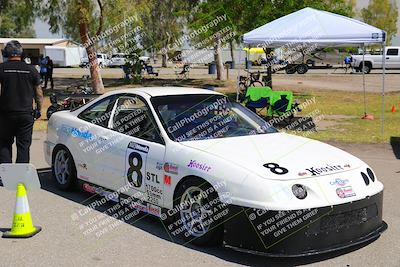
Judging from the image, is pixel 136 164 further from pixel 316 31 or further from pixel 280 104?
pixel 316 31

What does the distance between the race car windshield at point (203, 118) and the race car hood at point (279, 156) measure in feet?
0.68

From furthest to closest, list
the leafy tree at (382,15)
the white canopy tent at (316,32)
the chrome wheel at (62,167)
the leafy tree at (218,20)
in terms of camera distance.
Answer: the leafy tree at (382,15) → the leafy tree at (218,20) → the white canopy tent at (316,32) → the chrome wheel at (62,167)

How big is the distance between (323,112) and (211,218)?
42.7 ft

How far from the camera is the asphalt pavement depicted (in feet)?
15.1

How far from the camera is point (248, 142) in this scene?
5410 mm

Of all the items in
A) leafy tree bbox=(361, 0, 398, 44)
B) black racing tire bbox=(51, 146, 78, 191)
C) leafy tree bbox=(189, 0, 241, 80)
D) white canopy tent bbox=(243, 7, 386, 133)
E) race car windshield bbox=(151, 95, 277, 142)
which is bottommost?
black racing tire bbox=(51, 146, 78, 191)

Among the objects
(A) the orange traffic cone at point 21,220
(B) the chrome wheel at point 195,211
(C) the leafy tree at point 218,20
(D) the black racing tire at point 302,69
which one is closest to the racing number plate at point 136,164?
(B) the chrome wheel at point 195,211

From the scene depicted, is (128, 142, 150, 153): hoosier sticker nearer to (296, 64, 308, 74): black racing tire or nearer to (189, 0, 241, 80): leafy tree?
(189, 0, 241, 80): leafy tree

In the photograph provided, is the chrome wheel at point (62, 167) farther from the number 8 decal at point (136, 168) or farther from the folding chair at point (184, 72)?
the folding chair at point (184, 72)

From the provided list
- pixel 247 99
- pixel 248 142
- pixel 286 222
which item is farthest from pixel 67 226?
pixel 247 99

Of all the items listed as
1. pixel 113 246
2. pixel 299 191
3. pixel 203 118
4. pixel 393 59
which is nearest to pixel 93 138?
pixel 203 118

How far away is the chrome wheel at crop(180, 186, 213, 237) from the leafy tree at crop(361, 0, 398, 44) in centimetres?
6242

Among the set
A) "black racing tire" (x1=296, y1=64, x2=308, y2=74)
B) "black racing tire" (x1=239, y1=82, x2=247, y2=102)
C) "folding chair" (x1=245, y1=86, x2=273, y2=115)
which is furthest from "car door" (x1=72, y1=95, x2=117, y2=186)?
"black racing tire" (x1=296, y1=64, x2=308, y2=74)

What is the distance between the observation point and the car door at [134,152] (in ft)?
17.4
